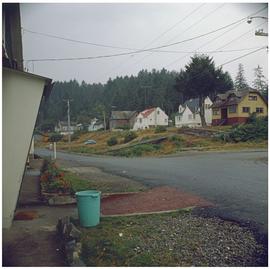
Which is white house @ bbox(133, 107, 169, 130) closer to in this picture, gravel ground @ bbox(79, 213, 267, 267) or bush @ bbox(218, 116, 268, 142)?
bush @ bbox(218, 116, 268, 142)

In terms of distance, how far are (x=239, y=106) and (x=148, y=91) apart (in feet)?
136

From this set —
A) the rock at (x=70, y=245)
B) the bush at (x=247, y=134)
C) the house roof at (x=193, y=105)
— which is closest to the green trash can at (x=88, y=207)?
the rock at (x=70, y=245)

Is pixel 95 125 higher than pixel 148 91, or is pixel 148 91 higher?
pixel 148 91

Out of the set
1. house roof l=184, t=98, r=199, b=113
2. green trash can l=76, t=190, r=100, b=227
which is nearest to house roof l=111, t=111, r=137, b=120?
house roof l=184, t=98, r=199, b=113

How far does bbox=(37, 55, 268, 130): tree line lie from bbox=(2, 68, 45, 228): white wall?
40.3 m

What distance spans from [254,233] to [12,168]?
4.28 meters

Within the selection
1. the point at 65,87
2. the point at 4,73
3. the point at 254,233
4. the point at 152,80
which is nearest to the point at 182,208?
the point at 254,233

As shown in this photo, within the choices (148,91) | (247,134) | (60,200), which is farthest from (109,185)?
(148,91)

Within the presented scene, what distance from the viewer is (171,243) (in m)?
5.34

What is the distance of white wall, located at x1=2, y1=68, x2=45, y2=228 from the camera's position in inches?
221

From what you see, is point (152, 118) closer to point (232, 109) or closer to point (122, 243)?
point (232, 109)

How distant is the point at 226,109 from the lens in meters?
49.4

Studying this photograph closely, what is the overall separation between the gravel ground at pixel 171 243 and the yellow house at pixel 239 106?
41539 mm

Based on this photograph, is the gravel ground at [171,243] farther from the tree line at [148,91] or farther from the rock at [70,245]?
the tree line at [148,91]
